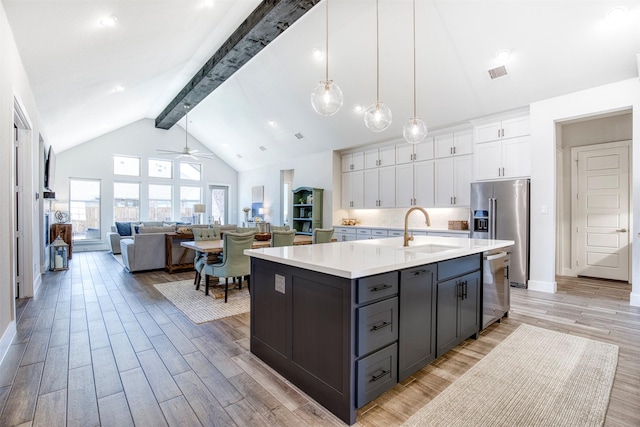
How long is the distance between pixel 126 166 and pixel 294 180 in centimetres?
564

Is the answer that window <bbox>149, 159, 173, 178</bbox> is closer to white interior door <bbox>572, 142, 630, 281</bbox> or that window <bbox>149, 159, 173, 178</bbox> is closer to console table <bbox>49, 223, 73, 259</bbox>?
console table <bbox>49, 223, 73, 259</bbox>

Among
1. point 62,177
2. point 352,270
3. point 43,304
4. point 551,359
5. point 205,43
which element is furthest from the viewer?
point 62,177

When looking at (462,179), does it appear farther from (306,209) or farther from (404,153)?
(306,209)

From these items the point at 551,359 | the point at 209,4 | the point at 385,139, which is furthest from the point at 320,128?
the point at 551,359

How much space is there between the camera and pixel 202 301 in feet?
13.7

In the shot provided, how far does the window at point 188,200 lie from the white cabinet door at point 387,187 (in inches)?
288

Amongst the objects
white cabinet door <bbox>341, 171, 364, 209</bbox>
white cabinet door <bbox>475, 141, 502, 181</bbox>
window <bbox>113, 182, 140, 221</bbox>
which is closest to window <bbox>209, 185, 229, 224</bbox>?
window <bbox>113, 182, 140, 221</bbox>

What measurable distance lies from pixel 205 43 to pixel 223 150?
6178mm

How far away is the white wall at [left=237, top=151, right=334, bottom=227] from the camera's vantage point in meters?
8.03

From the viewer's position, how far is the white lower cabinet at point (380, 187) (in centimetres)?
686

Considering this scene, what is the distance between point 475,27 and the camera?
390cm

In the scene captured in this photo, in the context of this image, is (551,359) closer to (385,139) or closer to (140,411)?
(140,411)

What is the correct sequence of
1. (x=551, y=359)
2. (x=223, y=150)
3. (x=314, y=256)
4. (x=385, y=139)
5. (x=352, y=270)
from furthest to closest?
(x=223, y=150) < (x=385, y=139) < (x=551, y=359) < (x=314, y=256) < (x=352, y=270)

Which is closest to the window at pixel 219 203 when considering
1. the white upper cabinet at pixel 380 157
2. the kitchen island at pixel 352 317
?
the white upper cabinet at pixel 380 157
